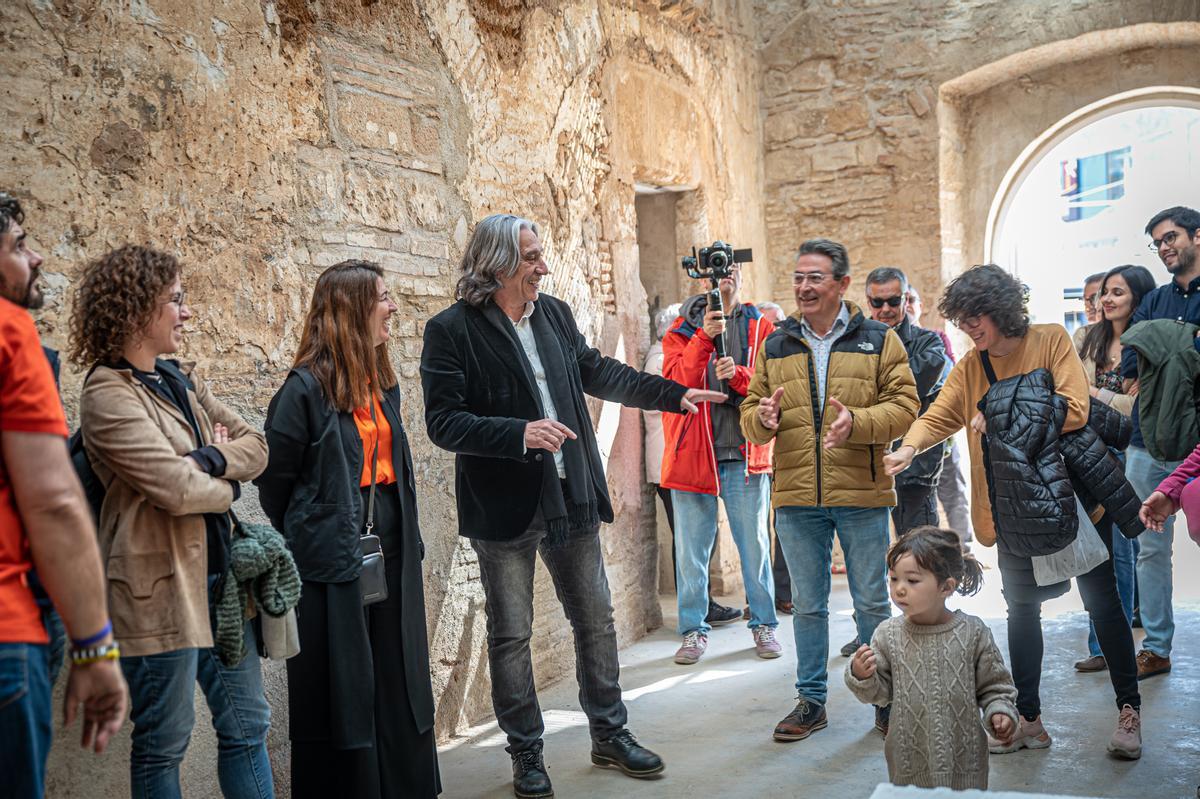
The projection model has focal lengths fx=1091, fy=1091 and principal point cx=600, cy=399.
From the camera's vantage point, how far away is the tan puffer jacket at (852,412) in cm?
384

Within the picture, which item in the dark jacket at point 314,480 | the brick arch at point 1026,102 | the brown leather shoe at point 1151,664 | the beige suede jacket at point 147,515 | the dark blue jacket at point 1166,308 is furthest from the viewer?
the brick arch at point 1026,102

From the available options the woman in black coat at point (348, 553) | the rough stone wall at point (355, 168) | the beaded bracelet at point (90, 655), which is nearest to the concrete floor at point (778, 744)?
the rough stone wall at point (355, 168)

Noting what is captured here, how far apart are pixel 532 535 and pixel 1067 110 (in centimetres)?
617

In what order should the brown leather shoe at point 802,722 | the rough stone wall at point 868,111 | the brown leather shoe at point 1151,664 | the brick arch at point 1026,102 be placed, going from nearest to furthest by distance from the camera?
the brown leather shoe at point 802,722 < the brown leather shoe at point 1151,664 < the brick arch at point 1026,102 < the rough stone wall at point 868,111

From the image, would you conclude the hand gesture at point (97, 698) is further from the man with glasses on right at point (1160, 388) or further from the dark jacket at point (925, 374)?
the dark jacket at point (925, 374)

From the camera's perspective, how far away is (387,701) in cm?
314

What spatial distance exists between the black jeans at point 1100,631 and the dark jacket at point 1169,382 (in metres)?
0.54

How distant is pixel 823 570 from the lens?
4023 mm

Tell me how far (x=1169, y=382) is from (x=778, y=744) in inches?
75.5

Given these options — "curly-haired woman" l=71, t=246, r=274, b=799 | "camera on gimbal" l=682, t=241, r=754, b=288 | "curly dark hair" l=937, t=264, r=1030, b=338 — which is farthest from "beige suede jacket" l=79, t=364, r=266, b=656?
"camera on gimbal" l=682, t=241, r=754, b=288

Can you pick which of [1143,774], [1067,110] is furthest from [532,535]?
[1067,110]

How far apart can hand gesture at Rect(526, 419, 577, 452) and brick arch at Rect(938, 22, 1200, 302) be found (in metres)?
5.24

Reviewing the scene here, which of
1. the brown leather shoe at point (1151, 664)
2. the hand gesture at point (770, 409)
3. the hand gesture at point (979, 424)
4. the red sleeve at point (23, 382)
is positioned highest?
the red sleeve at point (23, 382)

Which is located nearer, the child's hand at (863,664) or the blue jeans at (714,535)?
the child's hand at (863,664)
